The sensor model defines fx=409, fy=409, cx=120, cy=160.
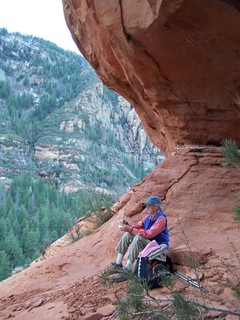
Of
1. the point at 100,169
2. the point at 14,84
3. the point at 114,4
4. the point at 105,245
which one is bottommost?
the point at 105,245

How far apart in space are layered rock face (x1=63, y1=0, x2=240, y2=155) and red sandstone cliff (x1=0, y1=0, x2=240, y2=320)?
0.05ft

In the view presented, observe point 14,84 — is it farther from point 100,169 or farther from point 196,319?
point 196,319

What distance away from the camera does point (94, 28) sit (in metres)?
6.97

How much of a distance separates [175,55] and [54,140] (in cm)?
5944

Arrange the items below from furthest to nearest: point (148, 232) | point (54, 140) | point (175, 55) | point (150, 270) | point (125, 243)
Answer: point (54, 140)
point (175, 55)
point (125, 243)
point (148, 232)
point (150, 270)

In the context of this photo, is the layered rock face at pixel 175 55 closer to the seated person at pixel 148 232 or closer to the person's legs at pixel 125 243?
the seated person at pixel 148 232

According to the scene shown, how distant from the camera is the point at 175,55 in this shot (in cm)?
594

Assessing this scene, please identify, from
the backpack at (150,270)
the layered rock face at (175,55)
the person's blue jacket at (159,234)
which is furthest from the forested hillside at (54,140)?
the backpack at (150,270)

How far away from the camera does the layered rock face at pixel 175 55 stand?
5.22 m

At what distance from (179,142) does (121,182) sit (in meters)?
55.3

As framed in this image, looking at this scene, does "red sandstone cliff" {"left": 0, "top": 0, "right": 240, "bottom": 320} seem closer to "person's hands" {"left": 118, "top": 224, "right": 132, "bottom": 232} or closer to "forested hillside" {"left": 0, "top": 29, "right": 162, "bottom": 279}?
"person's hands" {"left": 118, "top": 224, "right": 132, "bottom": 232}

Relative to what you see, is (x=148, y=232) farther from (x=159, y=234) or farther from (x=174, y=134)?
(x=174, y=134)

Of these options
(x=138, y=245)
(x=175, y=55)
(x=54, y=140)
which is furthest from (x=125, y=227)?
(x=54, y=140)

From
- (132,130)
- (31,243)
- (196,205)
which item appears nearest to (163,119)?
(196,205)
